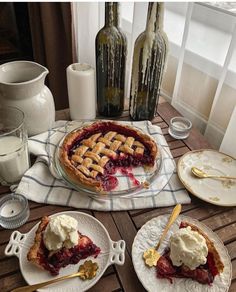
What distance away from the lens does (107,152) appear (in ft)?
2.52

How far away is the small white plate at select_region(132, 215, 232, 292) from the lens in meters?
0.51

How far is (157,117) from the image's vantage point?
3.18 ft

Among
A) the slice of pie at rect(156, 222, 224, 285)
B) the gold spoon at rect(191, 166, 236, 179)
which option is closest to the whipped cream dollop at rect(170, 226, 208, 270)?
the slice of pie at rect(156, 222, 224, 285)

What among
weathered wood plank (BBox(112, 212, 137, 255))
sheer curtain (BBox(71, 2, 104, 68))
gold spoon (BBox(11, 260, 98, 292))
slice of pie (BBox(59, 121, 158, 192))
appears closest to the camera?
gold spoon (BBox(11, 260, 98, 292))

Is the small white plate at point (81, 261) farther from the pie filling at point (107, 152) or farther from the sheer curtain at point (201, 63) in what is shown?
the sheer curtain at point (201, 63)

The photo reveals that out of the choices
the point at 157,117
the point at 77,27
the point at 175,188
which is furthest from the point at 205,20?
the point at 77,27

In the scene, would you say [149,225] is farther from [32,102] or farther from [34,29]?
[34,29]

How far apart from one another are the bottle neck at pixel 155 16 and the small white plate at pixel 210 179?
35 cm

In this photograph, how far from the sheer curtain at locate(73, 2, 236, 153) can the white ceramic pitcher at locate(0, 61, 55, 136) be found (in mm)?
468

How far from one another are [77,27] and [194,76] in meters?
0.62

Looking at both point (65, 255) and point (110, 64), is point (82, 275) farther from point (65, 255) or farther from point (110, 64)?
point (110, 64)

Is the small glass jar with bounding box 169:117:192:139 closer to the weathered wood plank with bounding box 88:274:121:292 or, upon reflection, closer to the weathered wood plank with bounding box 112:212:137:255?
the weathered wood plank with bounding box 112:212:137:255

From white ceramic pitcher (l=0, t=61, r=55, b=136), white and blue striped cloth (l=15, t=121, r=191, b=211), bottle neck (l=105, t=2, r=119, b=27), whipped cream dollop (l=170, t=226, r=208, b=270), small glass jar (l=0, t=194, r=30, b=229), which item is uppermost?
bottle neck (l=105, t=2, r=119, b=27)

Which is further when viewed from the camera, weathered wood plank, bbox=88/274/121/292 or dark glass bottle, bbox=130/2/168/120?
dark glass bottle, bbox=130/2/168/120
